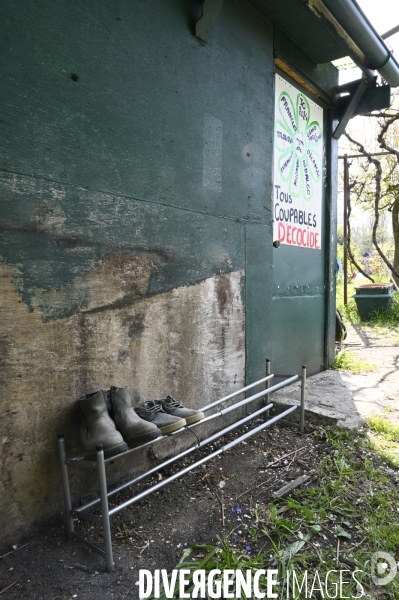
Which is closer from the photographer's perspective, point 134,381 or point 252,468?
point 134,381

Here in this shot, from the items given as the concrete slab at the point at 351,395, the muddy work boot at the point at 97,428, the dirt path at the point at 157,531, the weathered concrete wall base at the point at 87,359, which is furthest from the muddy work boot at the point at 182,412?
the concrete slab at the point at 351,395

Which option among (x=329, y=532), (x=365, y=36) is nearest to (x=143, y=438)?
(x=329, y=532)

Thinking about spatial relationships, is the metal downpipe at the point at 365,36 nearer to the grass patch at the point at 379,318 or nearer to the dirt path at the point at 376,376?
the dirt path at the point at 376,376

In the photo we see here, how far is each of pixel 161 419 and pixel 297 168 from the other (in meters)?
3.09

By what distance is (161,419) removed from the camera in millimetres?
2010

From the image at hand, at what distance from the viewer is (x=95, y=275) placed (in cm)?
209

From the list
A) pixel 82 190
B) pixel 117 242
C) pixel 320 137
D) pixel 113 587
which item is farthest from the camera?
pixel 320 137

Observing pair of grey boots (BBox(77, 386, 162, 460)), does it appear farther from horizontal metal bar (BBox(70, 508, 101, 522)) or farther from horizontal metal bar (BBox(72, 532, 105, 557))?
horizontal metal bar (BBox(72, 532, 105, 557))

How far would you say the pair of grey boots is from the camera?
5.66 ft

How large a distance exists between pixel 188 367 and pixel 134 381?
505mm

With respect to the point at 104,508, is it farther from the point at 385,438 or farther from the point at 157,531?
the point at 385,438

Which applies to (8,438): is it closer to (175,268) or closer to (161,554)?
(161,554)

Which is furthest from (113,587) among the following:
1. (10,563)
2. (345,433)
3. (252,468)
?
(345,433)

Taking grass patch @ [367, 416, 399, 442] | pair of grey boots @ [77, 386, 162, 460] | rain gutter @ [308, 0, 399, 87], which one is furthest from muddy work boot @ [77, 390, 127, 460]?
rain gutter @ [308, 0, 399, 87]
